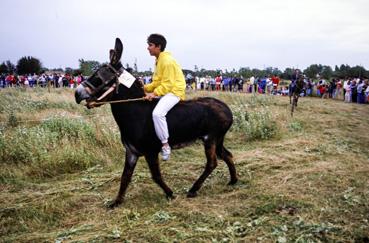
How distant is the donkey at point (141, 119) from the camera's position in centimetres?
541

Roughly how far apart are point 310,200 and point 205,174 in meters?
1.80

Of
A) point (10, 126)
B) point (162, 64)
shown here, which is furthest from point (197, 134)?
point (10, 126)

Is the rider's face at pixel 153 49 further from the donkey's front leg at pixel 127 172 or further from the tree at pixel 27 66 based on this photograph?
the tree at pixel 27 66

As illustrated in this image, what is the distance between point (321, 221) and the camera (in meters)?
4.77

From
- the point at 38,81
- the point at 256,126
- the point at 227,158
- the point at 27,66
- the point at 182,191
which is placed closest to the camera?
the point at 182,191

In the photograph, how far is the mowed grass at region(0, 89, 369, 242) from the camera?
468 cm

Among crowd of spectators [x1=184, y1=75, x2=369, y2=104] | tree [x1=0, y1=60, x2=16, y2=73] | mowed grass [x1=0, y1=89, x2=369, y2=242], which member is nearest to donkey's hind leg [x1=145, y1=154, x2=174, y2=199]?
mowed grass [x1=0, y1=89, x2=369, y2=242]

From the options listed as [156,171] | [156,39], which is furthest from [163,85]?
[156,171]

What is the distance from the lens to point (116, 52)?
17.5 feet

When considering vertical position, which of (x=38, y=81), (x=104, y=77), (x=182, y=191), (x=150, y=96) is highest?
(x=104, y=77)

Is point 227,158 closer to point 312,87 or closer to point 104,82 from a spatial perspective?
point 104,82

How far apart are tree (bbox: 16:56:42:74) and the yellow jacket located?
181ft

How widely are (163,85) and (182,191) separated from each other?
6.80 ft

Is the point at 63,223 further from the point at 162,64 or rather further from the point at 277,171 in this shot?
the point at 277,171
